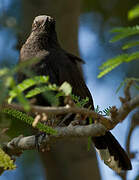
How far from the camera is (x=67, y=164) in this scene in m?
5.09

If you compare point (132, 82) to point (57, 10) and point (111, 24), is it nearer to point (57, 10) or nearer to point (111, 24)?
point (57, 10)

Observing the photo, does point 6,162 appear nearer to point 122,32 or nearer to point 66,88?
point 66,88

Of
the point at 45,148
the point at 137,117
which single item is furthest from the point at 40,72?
the point at 137,117

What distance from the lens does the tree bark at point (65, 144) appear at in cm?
494

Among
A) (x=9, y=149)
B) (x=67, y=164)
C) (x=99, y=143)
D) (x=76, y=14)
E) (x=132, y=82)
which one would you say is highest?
(x=132, y=82)

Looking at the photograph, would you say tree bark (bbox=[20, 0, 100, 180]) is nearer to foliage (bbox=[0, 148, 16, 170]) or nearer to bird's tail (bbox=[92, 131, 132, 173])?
bird's tail (bbox=[92, 131, 132, 173])

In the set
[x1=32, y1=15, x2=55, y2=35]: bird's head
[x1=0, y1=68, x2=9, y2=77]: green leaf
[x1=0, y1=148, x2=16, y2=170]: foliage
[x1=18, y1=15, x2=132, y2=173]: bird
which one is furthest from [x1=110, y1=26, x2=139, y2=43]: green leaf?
[x1=32, y1=15, x2=55, y2=35]: bird's head

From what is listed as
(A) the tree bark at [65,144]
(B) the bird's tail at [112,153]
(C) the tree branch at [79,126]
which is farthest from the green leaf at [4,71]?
(A) the tree bark at [65,144]

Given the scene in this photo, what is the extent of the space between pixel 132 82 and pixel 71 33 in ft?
12.7

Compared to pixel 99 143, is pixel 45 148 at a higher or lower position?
higher

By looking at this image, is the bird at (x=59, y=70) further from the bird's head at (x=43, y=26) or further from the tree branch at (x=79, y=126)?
the tree branch at (x=79, y=126)

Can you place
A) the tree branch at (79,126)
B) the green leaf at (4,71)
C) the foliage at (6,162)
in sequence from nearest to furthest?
the green leaf at (4,71) < the tree branch at (79,126) < the foliage at (6,162)

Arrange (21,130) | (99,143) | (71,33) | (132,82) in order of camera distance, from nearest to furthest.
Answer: (132,82), (99,143), (21,130), (71,33)

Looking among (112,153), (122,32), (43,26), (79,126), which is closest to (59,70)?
(43,26)
